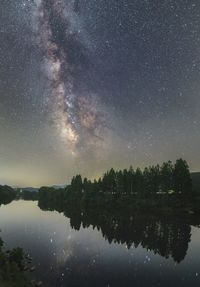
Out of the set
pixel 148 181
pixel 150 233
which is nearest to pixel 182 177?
pixel 148 181

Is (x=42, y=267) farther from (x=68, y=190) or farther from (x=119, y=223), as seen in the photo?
(x=68, y=190)

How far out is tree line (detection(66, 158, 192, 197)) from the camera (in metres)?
133

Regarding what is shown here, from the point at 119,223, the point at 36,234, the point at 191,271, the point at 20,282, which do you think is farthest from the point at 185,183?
the point at 20,282

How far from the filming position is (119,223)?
308ft

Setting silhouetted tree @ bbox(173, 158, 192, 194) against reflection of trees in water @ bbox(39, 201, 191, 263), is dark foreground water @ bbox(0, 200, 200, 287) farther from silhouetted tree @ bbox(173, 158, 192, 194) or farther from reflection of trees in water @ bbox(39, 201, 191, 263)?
silhouetted tree @ bbox(173, 158, 192, 194)

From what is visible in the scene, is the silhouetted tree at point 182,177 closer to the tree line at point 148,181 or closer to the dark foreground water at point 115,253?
the tree line at point 148,181

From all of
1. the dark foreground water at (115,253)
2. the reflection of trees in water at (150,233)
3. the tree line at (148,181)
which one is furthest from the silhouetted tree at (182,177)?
the dark foreground water at (115,253)

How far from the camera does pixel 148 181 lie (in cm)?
15075

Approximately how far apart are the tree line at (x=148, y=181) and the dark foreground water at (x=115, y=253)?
44705 mm

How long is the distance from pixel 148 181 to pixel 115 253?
97.0m

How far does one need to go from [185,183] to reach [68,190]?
80.9m

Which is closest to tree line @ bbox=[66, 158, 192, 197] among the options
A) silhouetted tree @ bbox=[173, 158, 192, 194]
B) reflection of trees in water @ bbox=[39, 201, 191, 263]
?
silhouetted tree @ bbox=[173, 158, 192, 194]

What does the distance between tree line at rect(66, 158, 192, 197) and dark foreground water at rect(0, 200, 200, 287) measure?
44.7 metres

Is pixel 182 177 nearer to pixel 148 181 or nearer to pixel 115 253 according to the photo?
pixel 148 181
